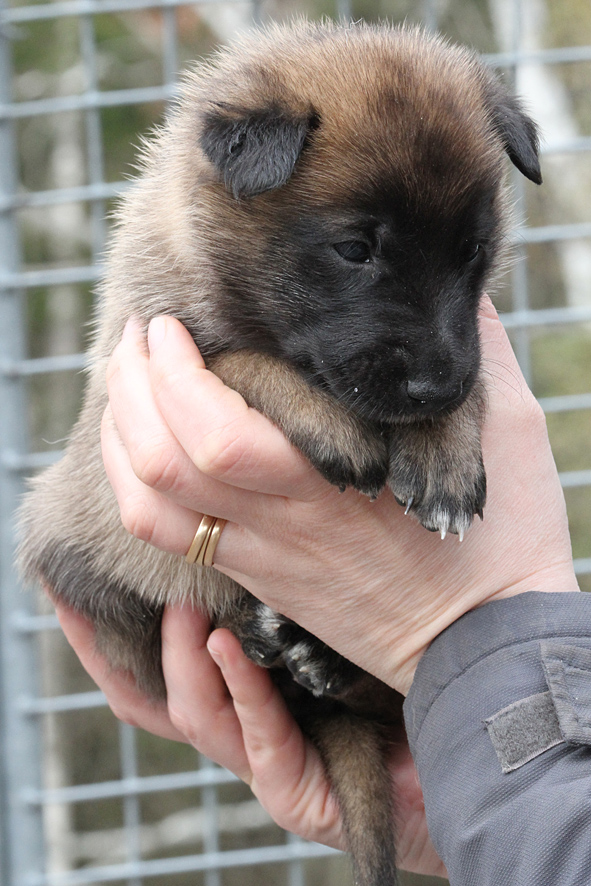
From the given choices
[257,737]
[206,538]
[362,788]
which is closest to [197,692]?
[257,737]

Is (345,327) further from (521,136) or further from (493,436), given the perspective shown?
(521,136)

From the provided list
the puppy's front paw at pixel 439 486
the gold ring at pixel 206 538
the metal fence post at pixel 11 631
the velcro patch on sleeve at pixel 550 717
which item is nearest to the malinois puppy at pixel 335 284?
the puppy's front paw at pixel 439 486

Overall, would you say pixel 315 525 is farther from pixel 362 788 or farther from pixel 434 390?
pixel 362 788

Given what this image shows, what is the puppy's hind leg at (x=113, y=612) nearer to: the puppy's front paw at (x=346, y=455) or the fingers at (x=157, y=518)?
the fingers at (x=157, y=518)

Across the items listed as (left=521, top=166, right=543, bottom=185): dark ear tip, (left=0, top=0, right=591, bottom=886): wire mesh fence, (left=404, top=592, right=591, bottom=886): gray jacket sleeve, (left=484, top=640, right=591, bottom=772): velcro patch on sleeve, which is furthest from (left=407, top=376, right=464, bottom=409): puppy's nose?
(left=0, top=0, right=591, bottom=886): wire mesh fence

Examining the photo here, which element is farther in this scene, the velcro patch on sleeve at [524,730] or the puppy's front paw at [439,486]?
the puppy's front paw at [439,486]

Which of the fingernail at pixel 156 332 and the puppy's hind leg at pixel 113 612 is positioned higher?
the fingernail at pixel 156 332

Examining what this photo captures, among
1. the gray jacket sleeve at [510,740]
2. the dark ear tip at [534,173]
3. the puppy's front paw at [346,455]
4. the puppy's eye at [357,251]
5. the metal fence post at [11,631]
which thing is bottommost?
the metal fence post at [11,631]
